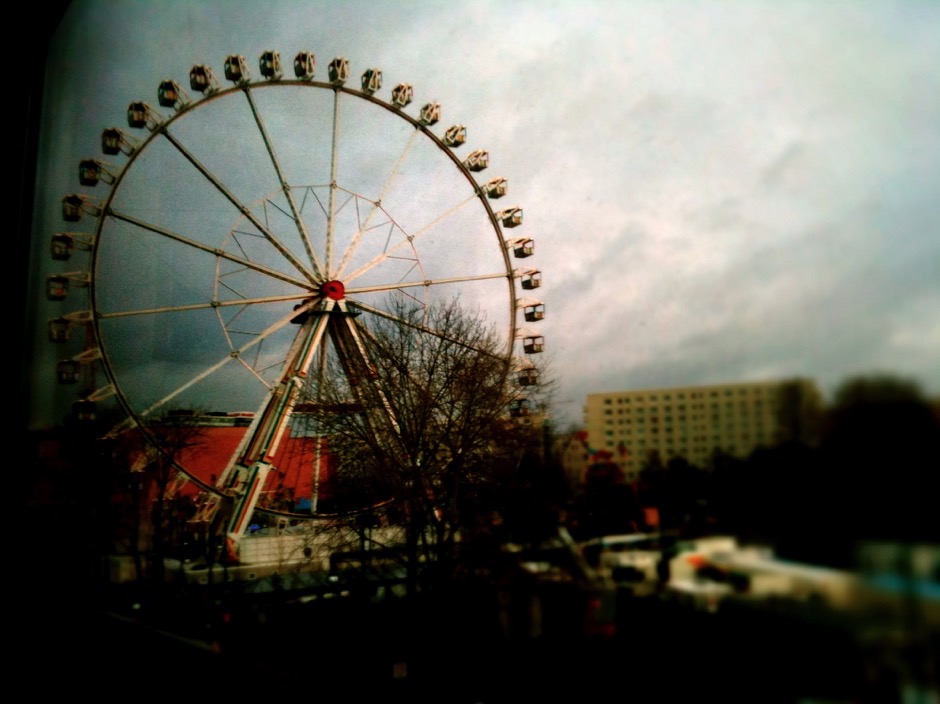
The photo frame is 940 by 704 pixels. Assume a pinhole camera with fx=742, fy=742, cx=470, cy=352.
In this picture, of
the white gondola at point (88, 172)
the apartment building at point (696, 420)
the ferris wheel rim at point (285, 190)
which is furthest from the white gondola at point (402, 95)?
the apartment building at point (696, 420)

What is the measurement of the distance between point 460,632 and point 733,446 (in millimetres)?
2747

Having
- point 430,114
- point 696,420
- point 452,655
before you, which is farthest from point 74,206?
point 430,114

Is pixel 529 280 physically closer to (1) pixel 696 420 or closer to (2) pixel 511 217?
(2) pixel 511 217

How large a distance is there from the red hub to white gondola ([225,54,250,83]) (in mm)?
2284

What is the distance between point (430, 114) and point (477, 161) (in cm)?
97

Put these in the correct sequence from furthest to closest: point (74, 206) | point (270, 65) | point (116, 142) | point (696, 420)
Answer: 1. point (270, 65)
2. point (116, 142)
3. point (74, 206)
4. point (696, 420)

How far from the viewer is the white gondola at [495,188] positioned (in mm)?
8414

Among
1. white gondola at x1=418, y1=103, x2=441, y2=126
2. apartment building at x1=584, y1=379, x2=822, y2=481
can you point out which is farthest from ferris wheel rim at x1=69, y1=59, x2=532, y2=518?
apartment building at x1=584, y1=379, x2=822, y2=481

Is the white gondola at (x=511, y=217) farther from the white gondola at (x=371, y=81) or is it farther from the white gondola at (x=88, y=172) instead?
the white gondola at (x=88, y=172)

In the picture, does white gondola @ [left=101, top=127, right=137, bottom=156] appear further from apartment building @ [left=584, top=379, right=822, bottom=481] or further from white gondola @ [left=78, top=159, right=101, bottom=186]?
apartment building @ [left=584, top=379, right=822, bottom=481]

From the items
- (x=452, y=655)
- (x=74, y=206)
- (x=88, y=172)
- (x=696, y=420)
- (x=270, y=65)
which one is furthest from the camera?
(x=270, y=65)

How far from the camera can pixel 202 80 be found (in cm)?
730

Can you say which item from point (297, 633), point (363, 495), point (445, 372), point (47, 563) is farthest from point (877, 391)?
point (363, 495)

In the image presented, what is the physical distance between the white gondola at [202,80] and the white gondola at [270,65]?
0.51 metres
